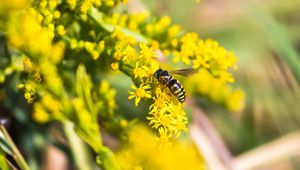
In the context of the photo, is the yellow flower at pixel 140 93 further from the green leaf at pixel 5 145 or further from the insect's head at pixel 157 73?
the green leaf at pixel 5 145

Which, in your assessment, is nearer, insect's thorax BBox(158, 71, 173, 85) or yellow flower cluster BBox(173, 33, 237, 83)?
insect's thorax BBox(158, 71, 173, 85)

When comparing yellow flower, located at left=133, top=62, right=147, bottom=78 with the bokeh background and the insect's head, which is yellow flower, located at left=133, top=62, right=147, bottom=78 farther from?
the bokeh background

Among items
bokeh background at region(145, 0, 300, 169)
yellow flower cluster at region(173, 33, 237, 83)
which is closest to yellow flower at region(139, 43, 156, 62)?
yellow flower cluster at region(173, 33, 237, 83)

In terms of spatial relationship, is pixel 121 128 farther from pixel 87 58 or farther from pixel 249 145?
pixel 249 145

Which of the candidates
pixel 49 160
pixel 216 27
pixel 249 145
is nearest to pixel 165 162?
pixel 49 160

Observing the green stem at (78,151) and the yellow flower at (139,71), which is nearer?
the yellow flower at (139,71)

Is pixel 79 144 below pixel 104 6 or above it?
below

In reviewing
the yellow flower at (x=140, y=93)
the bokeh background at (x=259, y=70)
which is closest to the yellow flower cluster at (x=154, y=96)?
the yellow flower at (x=140, y=93)

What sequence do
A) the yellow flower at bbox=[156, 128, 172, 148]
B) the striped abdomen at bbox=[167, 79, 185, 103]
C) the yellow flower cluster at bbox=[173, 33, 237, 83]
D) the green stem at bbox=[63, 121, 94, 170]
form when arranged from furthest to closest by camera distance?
1. the green stem at bbox=[63, 121, 94, 170]
2. the yellow flower cluster at bbox=[173, 33, 237, 83]
3. the striped abdomen at bbox=[167, 79, 185, 103]
4. the yellow flower at bbox=[156, 128, 172, 148]

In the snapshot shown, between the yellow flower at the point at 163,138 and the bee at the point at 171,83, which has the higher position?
the bee at the point at 171,83

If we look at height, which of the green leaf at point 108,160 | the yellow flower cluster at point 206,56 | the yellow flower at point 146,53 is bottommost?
the green leaf at point 108,160


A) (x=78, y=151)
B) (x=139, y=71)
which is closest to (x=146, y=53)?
(x=139, y=71)
